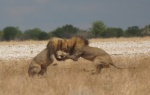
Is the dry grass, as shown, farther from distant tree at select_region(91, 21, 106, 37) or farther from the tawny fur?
distant tree at select_region(91, 21, 106, 37)

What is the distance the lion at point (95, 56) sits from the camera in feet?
57.4

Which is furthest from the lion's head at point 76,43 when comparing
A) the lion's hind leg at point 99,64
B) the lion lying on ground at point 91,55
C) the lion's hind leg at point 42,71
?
the lion's hind leg at point 42,71

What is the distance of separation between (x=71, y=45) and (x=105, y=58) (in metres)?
1.36

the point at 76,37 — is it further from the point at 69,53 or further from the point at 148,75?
the point at 148,75

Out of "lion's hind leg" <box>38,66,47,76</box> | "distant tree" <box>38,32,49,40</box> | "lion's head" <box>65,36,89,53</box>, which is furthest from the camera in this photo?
"distant tree" <box>38,32,49,40</box>

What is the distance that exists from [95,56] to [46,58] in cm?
153

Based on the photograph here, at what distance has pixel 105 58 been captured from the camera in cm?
1780

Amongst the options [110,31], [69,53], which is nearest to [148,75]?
[69,53]

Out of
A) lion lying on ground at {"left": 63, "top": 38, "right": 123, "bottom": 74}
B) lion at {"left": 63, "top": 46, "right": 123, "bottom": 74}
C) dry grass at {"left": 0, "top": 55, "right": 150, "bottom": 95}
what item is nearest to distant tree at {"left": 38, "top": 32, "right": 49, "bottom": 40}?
lion lying on ground at {"left": 63, "top": 38, "right": 123, "bottom": 74}

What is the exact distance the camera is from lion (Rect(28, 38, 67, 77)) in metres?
17.3

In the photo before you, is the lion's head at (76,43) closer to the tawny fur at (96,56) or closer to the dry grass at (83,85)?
the tawny fur at (96,56)

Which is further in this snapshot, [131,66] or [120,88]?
[131,66]

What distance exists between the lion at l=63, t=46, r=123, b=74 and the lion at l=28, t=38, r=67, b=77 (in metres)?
0.40

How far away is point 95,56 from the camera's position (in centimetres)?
1798
